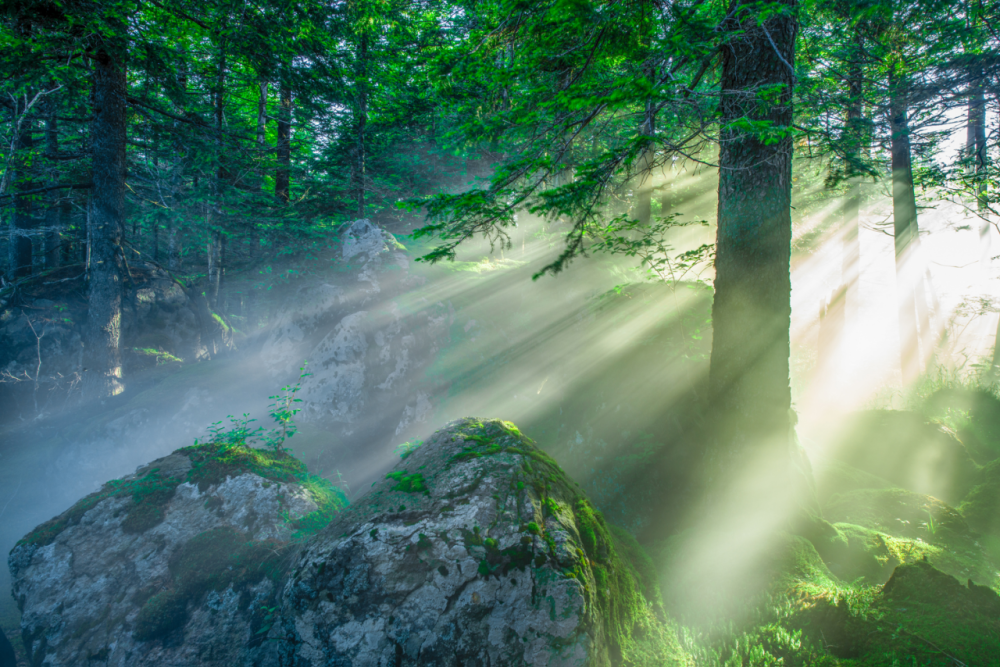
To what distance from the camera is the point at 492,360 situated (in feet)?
35.1

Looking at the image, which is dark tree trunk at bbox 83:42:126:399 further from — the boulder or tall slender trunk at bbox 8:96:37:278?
the boulder

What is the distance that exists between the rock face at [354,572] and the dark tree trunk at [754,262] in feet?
7.51

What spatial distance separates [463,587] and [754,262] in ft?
15.8

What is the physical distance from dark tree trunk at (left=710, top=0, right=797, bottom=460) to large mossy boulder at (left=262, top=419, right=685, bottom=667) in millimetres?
2743

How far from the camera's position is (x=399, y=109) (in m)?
12.0

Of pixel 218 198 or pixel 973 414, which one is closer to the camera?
pixel 973 414

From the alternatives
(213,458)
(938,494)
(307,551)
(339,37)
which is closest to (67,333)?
(213,458)

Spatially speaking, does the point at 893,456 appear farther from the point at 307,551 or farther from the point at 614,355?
the point at 307,551

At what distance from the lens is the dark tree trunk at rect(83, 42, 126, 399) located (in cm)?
874

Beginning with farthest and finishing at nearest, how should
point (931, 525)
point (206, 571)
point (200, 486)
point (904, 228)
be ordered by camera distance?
point (904, 228), point (931, 525), point (200, 486), point (206, 571)

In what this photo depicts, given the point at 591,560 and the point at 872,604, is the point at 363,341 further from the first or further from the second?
the point at 872,604

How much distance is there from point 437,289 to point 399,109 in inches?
233

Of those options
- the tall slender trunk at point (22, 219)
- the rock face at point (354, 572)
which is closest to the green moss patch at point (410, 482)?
the rock face at point (354, 572)

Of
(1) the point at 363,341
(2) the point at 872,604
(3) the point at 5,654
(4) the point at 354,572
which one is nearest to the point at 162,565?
(3) the point at 5,654
